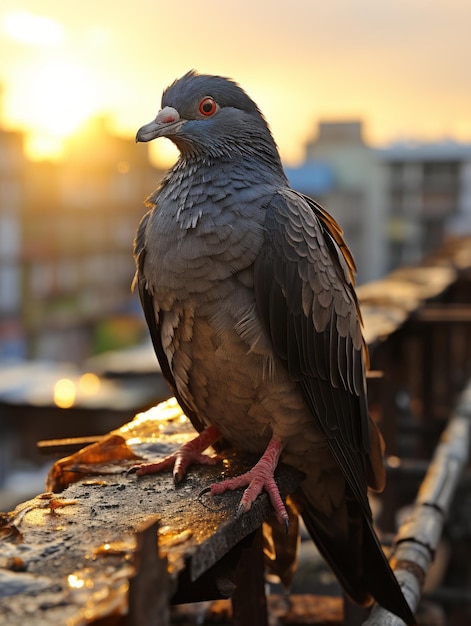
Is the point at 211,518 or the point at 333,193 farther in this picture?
the point at 333,193

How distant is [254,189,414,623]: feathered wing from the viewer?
281cm

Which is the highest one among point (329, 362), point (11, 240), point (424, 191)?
point (424, 191)

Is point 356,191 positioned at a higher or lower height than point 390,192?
higher

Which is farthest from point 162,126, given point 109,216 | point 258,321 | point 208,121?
point 109,216

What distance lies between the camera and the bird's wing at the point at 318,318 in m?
2.80

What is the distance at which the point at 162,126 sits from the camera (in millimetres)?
3092

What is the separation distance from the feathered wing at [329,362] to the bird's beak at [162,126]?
0.52m

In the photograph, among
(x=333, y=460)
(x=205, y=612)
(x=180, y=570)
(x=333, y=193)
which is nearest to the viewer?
(x=180, y=570)

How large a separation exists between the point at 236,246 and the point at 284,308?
27cm

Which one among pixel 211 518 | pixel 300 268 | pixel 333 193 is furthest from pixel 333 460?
pixel 333 193

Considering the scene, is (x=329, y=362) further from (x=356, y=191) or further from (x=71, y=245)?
(x=356, y=191)

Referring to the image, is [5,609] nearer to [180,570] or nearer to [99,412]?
[180,570]

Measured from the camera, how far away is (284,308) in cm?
283

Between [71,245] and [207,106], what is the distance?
32051 millimetres
